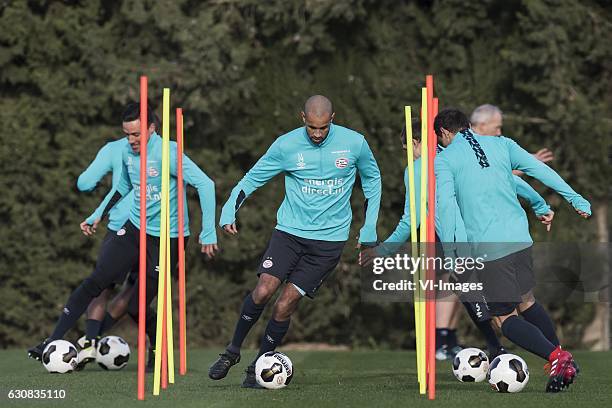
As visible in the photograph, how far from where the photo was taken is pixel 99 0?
16.4 meters

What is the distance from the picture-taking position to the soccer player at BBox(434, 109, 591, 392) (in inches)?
355

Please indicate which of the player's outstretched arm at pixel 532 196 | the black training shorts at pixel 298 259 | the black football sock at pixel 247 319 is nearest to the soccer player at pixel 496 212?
the player's outstretched arm at pixel 532 196

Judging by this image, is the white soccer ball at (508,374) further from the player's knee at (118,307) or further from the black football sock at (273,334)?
the player's knee at (118,307)

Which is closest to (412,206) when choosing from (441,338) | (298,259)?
(298,259)

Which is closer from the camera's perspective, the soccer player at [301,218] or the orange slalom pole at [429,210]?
the orange slalom pole at [429,210]

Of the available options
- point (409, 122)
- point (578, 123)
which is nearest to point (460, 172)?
point (409, 122)

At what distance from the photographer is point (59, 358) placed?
1102cm

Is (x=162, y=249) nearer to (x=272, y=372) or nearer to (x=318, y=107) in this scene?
(x=272, y=372)

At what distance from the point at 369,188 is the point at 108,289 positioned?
309cm

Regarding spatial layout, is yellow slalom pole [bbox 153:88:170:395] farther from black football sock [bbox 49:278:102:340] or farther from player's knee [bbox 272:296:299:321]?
black football sock [bbox 49:278:102:340]

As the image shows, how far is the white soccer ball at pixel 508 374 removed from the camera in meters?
8.90

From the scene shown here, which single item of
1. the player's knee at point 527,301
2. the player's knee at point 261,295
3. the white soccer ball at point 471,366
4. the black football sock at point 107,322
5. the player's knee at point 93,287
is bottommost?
the white soccer ball at point 471,366

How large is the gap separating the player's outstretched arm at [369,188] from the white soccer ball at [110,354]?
115 inches

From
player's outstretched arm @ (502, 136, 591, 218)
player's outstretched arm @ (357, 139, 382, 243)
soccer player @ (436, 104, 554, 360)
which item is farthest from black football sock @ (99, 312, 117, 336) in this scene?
player's outstretched arm @ (502, 136, 591, 218)
